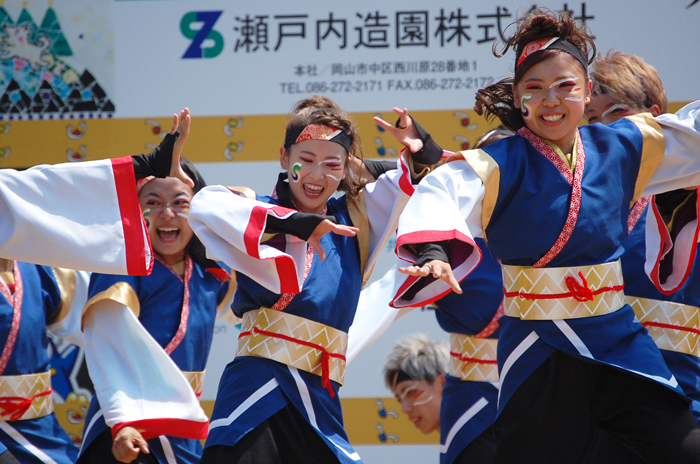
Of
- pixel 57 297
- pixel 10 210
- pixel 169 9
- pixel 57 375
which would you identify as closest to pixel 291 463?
pixel 10 210

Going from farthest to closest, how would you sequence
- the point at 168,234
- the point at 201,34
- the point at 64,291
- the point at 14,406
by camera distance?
1. the point at 201,34
2. the point at 64,291
3. the point at 168,234
4. the point at 14,406

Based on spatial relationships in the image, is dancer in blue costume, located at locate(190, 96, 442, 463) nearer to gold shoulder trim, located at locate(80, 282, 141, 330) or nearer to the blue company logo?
gold shoulder trim, located at locate(80, 282, 141, 330)

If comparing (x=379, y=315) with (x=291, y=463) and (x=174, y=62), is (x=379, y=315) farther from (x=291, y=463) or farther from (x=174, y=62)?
(x=174, y=62)

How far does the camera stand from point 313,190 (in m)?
2.53

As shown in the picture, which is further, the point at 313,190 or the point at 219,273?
the point at 219,273

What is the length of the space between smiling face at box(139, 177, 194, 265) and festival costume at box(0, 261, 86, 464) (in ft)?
1.75

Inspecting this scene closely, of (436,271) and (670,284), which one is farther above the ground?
(436,271)

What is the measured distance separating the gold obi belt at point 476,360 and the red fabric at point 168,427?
976mm

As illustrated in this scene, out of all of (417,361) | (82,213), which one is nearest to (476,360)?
(417,361)

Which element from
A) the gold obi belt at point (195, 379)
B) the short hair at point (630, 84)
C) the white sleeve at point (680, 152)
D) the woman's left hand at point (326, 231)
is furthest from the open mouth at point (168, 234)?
the white sleeve at point (680, 152)

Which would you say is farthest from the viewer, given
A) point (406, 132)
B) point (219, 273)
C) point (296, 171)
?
point (219, 273)

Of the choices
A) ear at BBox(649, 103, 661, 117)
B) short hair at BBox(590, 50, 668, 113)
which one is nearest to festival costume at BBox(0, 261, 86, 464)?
short hair at BBox(590, 50, 668, 113)

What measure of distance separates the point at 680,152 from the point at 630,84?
61 centimetres

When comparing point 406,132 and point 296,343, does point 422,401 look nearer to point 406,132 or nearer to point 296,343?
point 296,343
